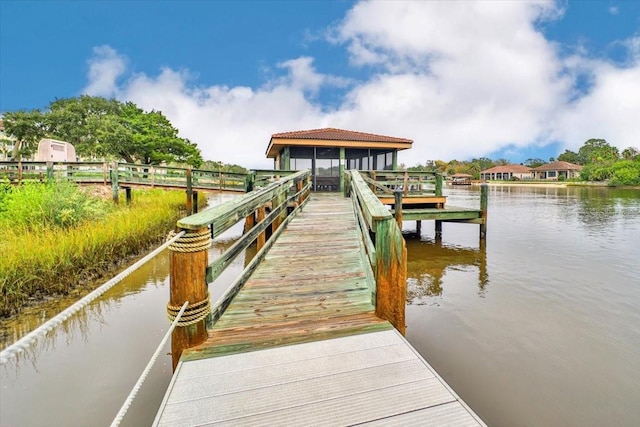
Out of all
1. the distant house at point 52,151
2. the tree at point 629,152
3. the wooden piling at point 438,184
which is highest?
the tree at point 629,152

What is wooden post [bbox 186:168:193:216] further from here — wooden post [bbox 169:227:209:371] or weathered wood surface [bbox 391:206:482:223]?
wooden post [bbox 169:227:209:371]

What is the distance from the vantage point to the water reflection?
20.9 feet

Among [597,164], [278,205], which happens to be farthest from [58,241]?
[597,164]

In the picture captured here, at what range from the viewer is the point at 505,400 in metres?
3.11

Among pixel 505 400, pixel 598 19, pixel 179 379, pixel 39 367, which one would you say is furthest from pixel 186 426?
pixel 598 19

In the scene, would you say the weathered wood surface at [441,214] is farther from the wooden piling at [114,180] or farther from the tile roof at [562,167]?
the tile roof at [562,167]

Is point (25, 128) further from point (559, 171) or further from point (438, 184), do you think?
point (559, 171)

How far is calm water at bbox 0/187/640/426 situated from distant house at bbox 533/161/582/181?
7039 cm

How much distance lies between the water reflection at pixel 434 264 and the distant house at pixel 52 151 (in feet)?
72.7

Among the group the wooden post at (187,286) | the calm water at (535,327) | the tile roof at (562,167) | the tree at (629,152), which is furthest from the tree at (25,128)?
the tree at (629,152)

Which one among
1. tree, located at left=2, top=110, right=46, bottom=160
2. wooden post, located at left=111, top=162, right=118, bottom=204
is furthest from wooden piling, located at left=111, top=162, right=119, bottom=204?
tree, located at left=2, top=110, right=46, bottom=160

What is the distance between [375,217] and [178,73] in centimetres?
4855

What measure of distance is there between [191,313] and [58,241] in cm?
609

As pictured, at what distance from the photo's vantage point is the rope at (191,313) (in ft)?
6.77
